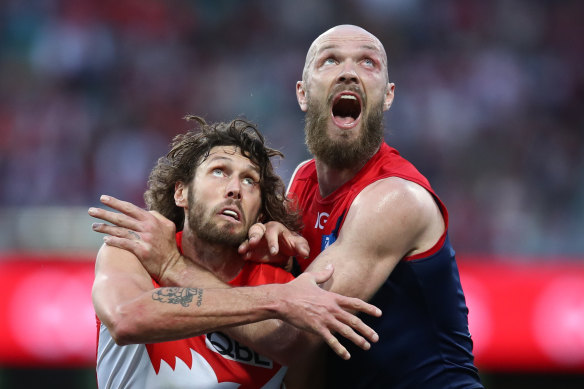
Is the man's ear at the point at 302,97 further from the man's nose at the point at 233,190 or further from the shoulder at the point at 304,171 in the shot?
the man's nose at the point at 233,190

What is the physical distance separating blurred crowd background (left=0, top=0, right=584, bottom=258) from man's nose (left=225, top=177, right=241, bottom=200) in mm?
6682

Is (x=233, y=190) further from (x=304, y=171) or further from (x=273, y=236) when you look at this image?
(x=304, y=171)

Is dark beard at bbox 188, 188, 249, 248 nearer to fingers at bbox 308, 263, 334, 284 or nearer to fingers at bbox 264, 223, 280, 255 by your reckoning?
fingers at bbox 264, 223, 280, 255

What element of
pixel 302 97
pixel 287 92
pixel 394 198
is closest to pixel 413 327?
pixel 394 198

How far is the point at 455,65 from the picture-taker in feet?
46.6

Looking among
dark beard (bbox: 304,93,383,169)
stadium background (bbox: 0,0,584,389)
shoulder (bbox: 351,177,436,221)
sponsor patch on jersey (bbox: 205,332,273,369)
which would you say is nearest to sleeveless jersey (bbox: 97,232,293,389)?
sponsor patch on jersey (bbox: 205,332,273,369)

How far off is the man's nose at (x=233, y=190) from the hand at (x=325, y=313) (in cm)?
82

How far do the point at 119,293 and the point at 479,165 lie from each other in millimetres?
8991

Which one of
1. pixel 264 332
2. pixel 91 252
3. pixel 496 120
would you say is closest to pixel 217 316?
pixel 264 332

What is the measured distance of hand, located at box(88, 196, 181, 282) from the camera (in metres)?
4.57

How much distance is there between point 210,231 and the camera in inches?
186

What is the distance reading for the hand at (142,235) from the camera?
180 inches

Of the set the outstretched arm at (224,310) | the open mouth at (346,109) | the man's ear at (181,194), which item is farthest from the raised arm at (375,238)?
the man's ear at (181,194)

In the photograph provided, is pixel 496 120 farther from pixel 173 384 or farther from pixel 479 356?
pixel 173 384
